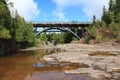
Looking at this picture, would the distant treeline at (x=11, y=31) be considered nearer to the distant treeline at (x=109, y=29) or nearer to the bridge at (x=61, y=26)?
the bridge at (x=61, y=26)

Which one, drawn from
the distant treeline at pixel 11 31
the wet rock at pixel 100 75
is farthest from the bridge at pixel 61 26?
the wet rock at pixel 100 75

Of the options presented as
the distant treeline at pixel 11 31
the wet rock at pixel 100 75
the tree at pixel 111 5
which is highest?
the tree at pixel 111 5

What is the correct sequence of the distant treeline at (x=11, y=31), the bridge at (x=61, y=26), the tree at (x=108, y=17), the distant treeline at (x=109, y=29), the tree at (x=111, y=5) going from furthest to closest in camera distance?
the bridge at (x=61, y=26)
the tree at (x=111, y=5)
the tree at (x=108, y=17)
the distant treeline at (x=109, y=29)
the distant treeline at (x=11, y=31)

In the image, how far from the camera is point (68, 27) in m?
100

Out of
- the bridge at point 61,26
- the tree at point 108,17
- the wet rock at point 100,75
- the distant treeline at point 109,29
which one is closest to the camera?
the wet rock at point 100,75

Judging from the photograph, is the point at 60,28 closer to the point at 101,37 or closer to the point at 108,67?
the point at 101,37

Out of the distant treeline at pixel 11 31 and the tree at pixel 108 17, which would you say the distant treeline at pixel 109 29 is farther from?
the distant treeline at pixel 11 31

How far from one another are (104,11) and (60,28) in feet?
59.7

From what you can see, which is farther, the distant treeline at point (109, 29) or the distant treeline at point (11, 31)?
the distant treeline at point (109, 29)

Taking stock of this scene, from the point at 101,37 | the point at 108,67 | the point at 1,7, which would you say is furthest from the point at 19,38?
the point at 108,67

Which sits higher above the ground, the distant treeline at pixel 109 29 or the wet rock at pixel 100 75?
the distant treeline at pixel 109 29

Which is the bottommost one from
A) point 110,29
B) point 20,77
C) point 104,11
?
point 20,77

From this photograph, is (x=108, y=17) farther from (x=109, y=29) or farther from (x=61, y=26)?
(x=61, y=26)

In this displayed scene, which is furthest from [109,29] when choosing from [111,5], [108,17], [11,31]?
[11,31]
